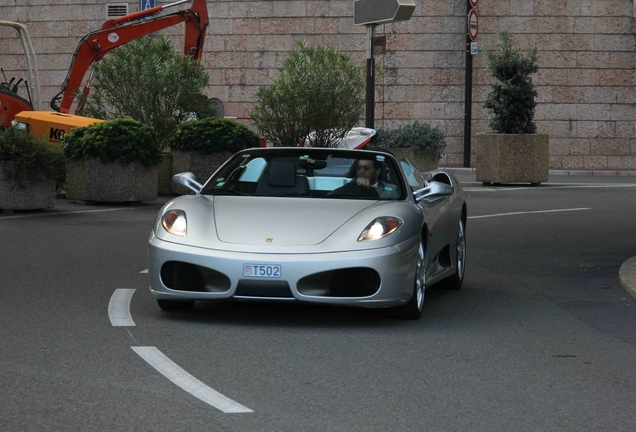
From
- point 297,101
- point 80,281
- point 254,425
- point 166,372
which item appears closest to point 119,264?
point 80,281

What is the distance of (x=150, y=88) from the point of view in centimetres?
2300

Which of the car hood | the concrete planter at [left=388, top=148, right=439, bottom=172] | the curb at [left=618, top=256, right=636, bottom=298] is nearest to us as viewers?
the car hood

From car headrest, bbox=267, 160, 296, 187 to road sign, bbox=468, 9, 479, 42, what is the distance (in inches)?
894

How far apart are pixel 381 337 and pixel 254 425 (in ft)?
8.05

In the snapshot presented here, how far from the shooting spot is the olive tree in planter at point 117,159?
18.9 metres

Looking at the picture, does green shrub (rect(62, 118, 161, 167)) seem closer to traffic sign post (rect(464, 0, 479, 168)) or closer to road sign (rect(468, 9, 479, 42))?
traffic sign post (rect(464, 0, 479, 168))

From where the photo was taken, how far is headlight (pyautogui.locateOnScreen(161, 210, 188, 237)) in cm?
821

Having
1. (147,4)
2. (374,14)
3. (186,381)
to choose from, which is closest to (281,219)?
(186,381)

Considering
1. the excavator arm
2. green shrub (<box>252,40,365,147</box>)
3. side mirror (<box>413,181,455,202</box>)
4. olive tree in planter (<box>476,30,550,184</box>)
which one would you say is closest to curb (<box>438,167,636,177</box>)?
olive tree in planter (<box>476,30,550,184</box>)

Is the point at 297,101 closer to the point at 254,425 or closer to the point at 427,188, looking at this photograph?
the point at 427,188

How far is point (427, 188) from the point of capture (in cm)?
909

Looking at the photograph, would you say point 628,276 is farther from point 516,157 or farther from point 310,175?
point 516,157

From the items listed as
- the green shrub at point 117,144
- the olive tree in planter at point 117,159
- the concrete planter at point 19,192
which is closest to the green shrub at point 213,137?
the green shrub at point 117,144

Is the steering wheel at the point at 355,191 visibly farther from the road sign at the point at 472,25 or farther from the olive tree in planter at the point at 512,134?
the road sign at the point at 472,25
